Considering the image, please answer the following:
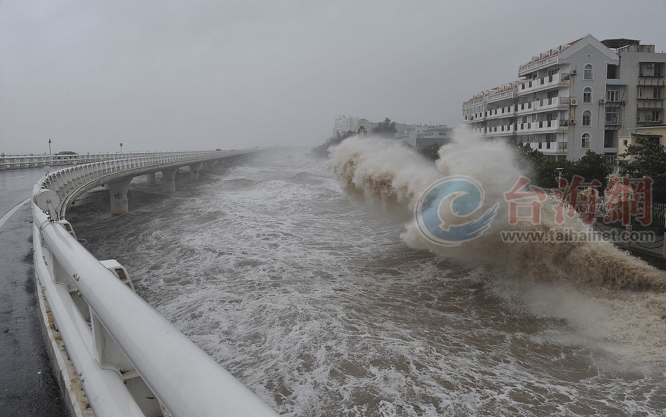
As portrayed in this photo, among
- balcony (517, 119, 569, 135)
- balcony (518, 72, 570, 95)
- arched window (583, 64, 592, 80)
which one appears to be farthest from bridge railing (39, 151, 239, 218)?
arched window (583, 64, 592, 80)

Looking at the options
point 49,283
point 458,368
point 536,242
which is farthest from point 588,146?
point 49,283

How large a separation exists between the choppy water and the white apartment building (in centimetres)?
1833

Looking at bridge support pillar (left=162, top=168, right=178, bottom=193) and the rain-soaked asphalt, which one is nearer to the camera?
the rain-soaked asphalt

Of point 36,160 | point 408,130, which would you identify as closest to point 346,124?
point 408,130

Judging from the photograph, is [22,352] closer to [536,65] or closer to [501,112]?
[536,65]

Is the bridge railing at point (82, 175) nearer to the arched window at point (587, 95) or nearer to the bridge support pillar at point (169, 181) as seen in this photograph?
the bridge support pillar at point (169, 181)

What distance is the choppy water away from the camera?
7.54 meters

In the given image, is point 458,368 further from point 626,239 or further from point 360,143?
point 360,143

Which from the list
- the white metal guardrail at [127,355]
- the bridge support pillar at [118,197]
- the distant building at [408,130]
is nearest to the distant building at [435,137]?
the distant building at [408,130]

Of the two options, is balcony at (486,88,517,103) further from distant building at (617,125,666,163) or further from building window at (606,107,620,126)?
distant building at (617,125,666,163)

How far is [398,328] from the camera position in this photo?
33.0ft

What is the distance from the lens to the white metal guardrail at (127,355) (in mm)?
1289

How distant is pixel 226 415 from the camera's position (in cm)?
119

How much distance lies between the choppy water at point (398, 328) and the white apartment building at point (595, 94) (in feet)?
60.1
